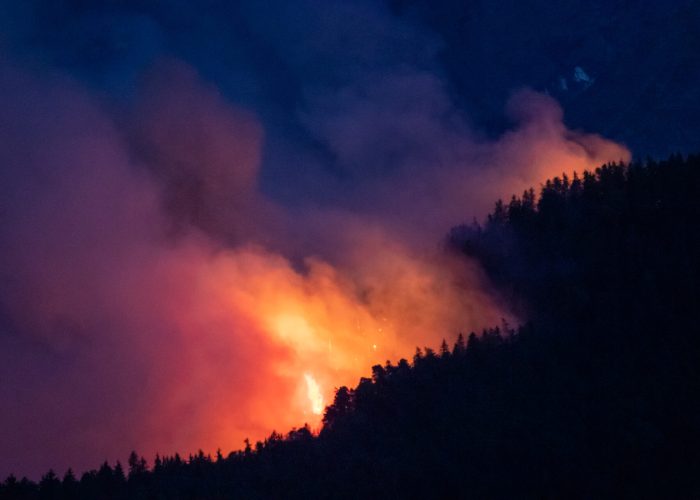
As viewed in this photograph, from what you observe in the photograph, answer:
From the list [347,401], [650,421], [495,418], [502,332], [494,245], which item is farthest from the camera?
[494,245]

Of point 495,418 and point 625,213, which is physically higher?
point 625,213

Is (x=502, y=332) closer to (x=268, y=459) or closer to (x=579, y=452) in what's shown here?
(x=579, y=452)

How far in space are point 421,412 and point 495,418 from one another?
54.7 ft

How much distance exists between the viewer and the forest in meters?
94.5

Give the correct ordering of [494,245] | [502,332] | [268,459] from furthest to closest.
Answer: [494,245], [268,459], [502,332]

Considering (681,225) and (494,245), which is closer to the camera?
(681,225)

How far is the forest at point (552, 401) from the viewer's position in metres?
94.5

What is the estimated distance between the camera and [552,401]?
342 feet

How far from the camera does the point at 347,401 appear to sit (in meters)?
150

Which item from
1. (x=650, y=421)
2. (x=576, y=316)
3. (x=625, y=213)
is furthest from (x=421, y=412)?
(x=625, y=213)

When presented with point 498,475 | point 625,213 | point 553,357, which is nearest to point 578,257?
point 625,213

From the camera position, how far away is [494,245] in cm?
17738

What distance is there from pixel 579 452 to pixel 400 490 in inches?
955

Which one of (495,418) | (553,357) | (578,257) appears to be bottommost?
(495,418)
